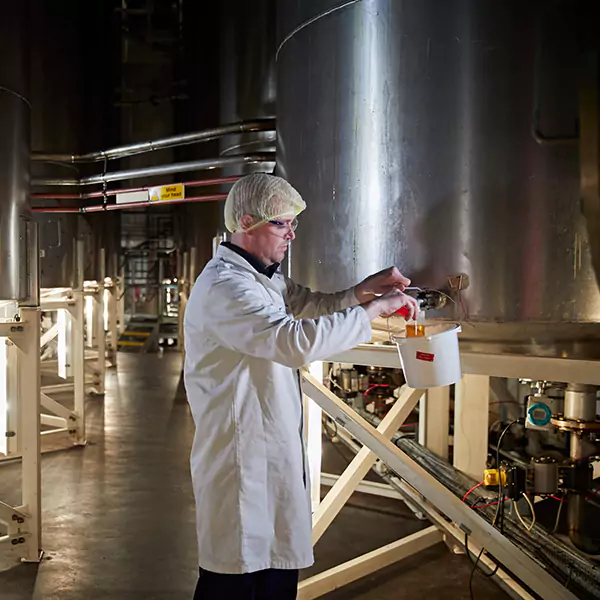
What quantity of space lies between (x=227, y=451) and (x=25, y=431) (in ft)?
5.50

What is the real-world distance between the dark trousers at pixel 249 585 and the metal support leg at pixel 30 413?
1.56 metres

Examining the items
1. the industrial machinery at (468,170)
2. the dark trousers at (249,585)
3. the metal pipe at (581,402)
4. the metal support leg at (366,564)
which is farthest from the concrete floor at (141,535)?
the dark trousers at (249,585)

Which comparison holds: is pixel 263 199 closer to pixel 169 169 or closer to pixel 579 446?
pixel 579 446

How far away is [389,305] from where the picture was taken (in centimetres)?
141

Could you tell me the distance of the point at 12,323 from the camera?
2699 mm

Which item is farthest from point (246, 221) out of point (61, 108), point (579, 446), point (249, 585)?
point (61, 108)

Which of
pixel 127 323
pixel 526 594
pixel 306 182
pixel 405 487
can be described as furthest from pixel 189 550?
pixel 127 323

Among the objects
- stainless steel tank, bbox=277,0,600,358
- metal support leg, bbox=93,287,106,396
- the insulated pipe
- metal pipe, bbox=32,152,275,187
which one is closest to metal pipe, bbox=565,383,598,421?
the insulated pipe

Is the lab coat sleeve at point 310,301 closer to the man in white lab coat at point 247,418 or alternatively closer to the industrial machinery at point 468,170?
the industrial machinery at point 468,170

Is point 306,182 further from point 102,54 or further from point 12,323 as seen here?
point 102,54

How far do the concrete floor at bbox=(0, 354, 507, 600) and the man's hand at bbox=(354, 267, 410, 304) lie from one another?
1.49 metres

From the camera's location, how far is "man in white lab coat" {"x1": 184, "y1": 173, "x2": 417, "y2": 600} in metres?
1.45

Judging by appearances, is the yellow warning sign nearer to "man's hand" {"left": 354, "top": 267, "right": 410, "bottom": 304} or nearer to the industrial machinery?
the industrial machinery

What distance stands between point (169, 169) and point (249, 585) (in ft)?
9.78
